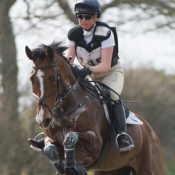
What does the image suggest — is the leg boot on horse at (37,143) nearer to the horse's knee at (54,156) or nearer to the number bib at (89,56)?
the horse's knee at (54,156)

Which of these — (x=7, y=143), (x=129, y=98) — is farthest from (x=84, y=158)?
(x=129, y=98)

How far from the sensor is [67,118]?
5.56m

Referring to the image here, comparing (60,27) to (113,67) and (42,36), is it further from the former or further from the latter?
(113,67)

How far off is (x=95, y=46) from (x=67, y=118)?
50.3 inches

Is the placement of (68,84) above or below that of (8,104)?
above

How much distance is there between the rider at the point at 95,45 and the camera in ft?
20.0

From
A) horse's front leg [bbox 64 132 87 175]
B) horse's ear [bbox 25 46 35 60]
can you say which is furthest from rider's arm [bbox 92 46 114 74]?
horse's front leg [bbox 64 132 87 175]

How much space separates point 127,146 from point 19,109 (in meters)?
8.63

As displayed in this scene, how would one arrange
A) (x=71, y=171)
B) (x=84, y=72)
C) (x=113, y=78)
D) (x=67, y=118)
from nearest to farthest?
(x=71, y=171) < (x=67, y=118) < (x=84, y=72) < (x=113, y=78)

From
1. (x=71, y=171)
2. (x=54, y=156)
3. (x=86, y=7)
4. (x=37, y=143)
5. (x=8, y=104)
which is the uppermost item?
(x=86, y=7)

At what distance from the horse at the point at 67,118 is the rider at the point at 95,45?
0.80 feet

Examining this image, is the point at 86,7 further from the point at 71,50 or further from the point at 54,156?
the point at 54,156

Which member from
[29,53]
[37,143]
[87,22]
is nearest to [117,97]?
[87,22]

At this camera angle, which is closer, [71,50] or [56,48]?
[56,48]
